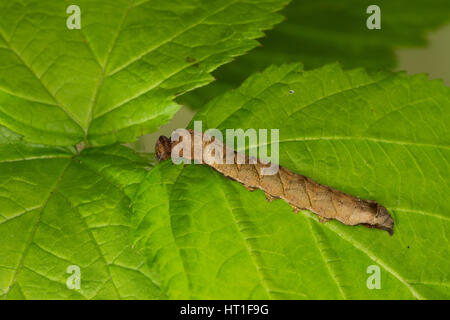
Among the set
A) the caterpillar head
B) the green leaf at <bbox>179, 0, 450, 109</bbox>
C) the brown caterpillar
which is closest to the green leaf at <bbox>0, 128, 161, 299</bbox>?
the caterpillar head

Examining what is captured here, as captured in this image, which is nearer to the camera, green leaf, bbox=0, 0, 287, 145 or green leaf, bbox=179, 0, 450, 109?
green leaf, bbox=0, 0, 287, 145

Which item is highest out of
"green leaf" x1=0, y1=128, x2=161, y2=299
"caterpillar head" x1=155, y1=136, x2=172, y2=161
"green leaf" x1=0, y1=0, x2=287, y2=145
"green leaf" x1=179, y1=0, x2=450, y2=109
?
"green leaf" x1=179, y1=0, x2=450, y2=109

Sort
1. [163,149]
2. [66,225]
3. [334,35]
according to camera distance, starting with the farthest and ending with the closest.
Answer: [334,35], [163,149], [66,225]

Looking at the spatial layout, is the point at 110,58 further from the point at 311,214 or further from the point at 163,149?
the point at 311,214

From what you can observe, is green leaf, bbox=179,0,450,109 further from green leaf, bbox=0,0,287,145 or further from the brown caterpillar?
the brown caterpillar

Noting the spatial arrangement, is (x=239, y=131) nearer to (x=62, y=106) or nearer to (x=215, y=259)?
(x=215, y=259)

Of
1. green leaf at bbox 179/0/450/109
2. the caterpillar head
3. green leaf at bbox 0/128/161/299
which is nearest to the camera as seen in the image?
green leaf at bbox 0/128/161/299

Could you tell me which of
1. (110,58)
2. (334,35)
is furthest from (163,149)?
(334,35)
